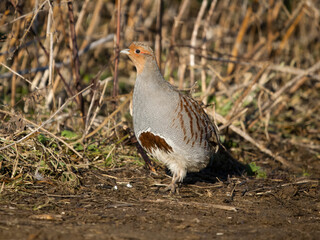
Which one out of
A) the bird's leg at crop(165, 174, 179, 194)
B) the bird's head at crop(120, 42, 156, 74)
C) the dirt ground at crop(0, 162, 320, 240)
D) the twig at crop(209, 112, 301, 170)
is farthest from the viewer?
the twig at crop(209, 112, 301, 170)

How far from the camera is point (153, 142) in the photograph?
13.8ft

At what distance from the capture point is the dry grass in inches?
177

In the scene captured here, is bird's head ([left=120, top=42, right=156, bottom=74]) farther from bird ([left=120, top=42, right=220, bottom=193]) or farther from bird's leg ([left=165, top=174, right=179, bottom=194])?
bird's leg ([left=165, top=174, right=179, bottom=194])

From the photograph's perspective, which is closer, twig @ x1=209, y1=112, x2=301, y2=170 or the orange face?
the orange face

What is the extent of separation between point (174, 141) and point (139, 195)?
0.63 m

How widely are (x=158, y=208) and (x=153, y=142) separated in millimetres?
621

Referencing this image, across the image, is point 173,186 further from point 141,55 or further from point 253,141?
point 253,141

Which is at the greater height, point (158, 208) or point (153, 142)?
point (153, 142)

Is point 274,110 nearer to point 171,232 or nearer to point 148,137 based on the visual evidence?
point 148,137

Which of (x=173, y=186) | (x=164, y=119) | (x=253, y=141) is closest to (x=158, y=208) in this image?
(x=173, y=186)

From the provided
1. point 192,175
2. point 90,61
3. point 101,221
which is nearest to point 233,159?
point 192,175

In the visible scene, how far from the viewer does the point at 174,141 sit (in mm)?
4168

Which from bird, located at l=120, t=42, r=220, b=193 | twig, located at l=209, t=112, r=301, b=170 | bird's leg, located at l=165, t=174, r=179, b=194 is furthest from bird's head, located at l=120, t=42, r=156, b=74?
twig, located at l=209, t=112, r=301, b=170

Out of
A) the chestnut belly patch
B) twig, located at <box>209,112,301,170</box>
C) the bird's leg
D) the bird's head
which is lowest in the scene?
the bird's leg
